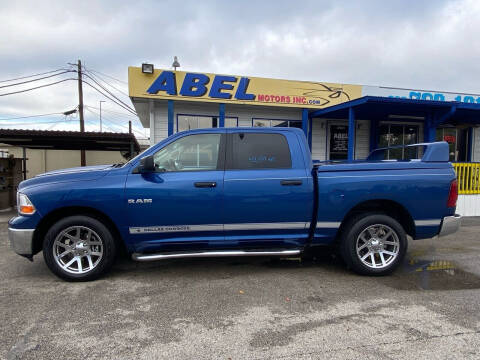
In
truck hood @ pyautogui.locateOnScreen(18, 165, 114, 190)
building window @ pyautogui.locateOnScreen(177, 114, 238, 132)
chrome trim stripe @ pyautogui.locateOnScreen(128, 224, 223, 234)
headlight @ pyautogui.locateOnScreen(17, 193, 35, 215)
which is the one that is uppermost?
building window @ pyautogui.locateOnScreen(177, 114, 238, 132)

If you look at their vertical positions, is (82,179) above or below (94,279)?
above

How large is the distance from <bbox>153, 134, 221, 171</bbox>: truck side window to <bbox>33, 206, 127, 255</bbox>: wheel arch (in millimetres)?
963

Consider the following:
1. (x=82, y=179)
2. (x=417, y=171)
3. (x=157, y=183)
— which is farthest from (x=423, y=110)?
(x=82, y=179)

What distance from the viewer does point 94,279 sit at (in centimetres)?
403

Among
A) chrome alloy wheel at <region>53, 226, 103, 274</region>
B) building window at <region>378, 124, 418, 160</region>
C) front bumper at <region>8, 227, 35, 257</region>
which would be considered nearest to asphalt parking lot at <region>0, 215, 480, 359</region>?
chrome alloy wheel at <region>53, 226, 103, 274</region>

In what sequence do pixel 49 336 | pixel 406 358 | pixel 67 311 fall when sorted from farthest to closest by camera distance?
pixel 67 311, pixel 49 336, pixel 406 358

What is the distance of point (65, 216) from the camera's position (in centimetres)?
399

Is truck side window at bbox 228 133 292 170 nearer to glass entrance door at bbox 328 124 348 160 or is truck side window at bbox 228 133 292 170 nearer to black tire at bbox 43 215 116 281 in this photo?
black tire at bbox 43 215 116 281

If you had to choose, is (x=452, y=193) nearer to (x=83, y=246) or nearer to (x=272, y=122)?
(x=83, y=246)

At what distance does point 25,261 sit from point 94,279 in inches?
67.6

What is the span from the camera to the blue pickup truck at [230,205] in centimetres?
386

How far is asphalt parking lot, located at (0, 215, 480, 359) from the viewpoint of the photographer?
261 centimetres

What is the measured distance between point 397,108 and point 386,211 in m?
7.27

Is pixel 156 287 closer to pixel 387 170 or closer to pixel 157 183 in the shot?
pixel 157 183
